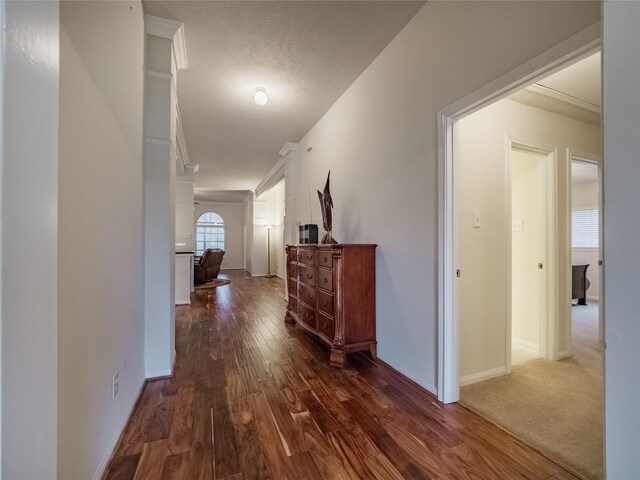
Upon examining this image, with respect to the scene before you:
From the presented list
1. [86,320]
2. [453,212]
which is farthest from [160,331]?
[453,212]

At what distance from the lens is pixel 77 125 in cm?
98

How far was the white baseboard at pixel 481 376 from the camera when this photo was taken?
2068 millimetres

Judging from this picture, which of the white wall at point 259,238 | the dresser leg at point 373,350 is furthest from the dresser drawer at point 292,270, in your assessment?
the white wall at point 259,238

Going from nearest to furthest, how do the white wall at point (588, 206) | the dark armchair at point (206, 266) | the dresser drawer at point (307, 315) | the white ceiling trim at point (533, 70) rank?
the white ceiling trim at point (533, 70) < the dresser drawer at point (307, 315) < the white wall at point (588, 206) < the dark armchair at point (206, 266)

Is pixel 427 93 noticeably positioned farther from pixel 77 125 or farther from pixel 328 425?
pixel 328 425

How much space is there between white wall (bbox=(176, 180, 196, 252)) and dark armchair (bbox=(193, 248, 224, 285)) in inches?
61.0

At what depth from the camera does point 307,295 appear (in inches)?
119

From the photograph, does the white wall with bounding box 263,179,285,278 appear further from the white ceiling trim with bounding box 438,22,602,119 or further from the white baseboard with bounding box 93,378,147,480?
the white ceiling trim with bounding box 438,22,602,119

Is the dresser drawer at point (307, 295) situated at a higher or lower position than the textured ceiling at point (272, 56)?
lower

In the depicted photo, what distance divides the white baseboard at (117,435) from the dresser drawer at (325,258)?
164cm

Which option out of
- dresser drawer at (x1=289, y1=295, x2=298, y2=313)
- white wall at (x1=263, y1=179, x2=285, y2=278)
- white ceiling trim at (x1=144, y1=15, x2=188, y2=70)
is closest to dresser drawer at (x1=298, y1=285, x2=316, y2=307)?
dresser drawer at (x1=289, y1=295, x2=298, y2=313)

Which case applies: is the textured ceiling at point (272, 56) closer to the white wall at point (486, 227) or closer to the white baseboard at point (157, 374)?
the white wall at point (486, 227)

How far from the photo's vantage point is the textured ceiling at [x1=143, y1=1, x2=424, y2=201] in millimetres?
1988

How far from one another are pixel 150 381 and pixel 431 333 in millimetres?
2080
